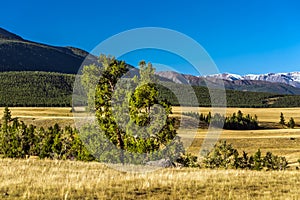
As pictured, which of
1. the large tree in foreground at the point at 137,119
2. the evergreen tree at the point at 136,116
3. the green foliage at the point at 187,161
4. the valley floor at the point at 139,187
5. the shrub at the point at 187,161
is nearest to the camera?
the valley floor at the point at 139,187

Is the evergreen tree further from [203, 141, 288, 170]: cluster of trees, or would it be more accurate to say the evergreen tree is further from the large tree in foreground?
[203, 141, 288, 170]: cluster of trees

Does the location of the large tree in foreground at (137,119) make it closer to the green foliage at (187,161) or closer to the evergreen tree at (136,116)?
the evergreen tree at (136,116)

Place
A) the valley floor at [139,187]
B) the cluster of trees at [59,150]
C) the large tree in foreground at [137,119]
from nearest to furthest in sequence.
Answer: the valley floor at [139,187] < the large tree in foreground at [137,119] < the cluster of trees at [59,150]

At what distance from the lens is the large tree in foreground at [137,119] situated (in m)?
33.2

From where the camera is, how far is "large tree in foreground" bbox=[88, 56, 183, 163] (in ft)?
109

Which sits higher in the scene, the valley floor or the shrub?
the valley floor

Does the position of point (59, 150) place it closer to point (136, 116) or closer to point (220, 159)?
point (220, 159)

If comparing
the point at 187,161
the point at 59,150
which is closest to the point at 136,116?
the point at 187,161

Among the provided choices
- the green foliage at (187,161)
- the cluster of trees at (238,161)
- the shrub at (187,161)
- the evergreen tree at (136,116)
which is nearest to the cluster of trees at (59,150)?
the cluster of trees at (238,161)

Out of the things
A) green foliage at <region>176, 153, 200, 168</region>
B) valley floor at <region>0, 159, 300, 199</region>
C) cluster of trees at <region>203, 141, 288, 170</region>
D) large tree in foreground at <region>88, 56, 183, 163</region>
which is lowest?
cluster of trees at <region>203, 141, 288, 170</region>

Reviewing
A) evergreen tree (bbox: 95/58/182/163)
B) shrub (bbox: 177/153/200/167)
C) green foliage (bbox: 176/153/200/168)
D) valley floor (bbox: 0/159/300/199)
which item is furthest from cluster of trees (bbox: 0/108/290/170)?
valley floor (bbox: 0/159/300/199)

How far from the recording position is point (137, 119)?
33375 mm

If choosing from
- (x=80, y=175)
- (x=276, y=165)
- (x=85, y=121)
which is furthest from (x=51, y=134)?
(x=80, y=175)

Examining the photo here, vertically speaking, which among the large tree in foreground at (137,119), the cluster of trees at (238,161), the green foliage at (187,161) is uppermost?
the large tree in foreground at (137,119)
